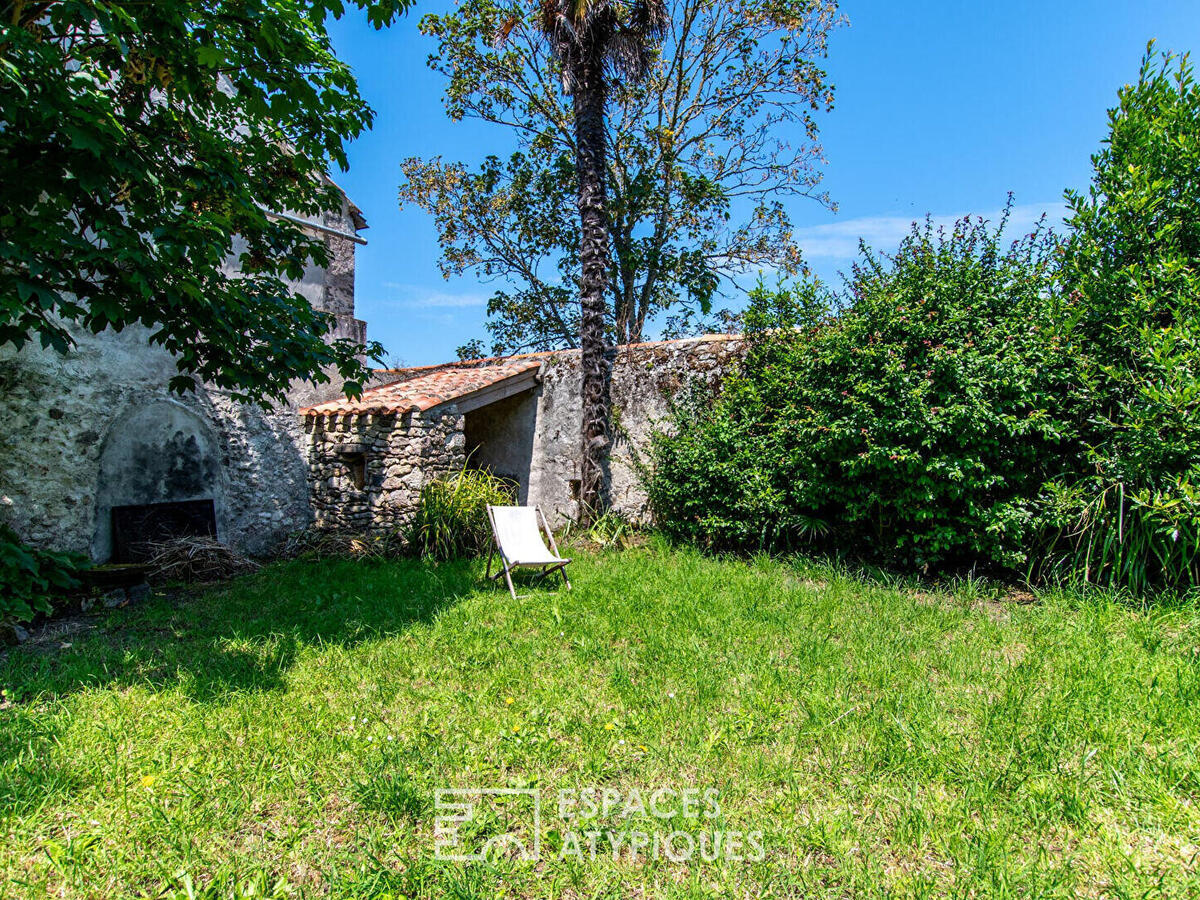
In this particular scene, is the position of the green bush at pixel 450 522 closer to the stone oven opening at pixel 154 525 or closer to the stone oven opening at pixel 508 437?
the stone oven opening at pixel 508 437

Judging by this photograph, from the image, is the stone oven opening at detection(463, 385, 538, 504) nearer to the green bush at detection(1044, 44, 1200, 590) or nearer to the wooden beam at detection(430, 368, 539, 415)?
the wooden beam at detection(430, 368, 539, 415)

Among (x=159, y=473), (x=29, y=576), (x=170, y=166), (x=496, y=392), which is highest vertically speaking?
(x=170, y=166)

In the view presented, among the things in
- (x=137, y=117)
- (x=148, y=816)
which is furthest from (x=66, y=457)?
(x=148, y=816)

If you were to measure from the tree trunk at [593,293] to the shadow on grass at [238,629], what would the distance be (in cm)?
247

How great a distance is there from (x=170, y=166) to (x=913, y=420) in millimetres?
6829

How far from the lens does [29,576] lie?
18.0 feet

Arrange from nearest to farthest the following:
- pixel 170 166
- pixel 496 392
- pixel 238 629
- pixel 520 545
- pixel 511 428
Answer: pixel 238 629
pixel 170 166
pixel 520 545
pixel 496 392
pixel 511 428

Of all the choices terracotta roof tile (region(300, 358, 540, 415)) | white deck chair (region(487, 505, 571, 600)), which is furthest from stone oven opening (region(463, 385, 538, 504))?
white deck chair (region(487, 505, 571, 600))

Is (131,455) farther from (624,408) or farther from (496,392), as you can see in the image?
(624,408)

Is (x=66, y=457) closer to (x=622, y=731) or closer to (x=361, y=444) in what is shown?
(x=361, y=444)

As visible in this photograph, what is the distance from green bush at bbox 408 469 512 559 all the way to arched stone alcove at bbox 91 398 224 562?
8.57 feet

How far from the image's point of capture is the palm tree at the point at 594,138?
8.60m

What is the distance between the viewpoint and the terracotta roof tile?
8.35 meters

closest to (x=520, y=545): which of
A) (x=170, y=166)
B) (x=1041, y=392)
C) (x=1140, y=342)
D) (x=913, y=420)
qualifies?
(x=913, y=420)
